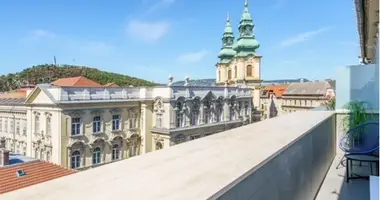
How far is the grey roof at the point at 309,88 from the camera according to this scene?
33.3 metres

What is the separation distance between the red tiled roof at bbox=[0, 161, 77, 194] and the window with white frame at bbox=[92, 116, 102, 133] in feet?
23.4

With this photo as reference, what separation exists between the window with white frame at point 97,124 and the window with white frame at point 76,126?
805 millimetres

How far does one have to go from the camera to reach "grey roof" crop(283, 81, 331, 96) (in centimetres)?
3328

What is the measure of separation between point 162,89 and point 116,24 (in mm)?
14607

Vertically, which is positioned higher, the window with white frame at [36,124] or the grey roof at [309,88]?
the grey roof at [309,88]

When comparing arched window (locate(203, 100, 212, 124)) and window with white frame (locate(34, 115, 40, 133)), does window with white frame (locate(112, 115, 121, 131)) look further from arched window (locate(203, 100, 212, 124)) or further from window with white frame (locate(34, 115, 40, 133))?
arched window (locate(203, 100, 212, 124))

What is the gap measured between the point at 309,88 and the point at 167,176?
3652 cm

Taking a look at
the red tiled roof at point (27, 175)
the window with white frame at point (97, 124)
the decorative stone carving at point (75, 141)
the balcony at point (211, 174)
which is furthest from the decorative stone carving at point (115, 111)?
the balcony at point (211, 174)

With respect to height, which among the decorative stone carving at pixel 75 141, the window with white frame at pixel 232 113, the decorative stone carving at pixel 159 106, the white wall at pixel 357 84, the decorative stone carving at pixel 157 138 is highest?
the white wall at pixel 357 84

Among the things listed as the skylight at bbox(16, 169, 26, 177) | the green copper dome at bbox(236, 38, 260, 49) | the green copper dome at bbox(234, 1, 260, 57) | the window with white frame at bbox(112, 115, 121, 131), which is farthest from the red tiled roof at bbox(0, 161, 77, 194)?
the green copper dome at bbox(236, 38, 260, 49)

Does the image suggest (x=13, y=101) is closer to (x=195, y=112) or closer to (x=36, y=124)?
(x=36, y=124)

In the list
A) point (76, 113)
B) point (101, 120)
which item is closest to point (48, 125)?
point (76, 113)

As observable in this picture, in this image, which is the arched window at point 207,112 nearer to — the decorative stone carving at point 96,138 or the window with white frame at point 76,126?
the decorative stone carving at point 96,138

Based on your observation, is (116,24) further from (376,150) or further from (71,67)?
(376,150)
